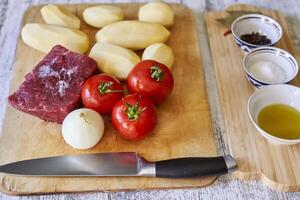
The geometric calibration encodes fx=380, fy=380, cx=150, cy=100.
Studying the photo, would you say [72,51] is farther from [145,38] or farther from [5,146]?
[5,146]

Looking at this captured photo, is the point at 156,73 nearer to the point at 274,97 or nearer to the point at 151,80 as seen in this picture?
the point at 151,80

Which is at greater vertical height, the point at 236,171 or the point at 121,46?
the point at 121,46

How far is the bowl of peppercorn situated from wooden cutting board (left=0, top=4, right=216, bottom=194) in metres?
0.17

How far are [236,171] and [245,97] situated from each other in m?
0.25

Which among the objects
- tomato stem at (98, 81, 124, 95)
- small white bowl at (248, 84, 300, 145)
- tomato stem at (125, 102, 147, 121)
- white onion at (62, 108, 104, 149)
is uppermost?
tomato stem at (98, 81, 124, 95)

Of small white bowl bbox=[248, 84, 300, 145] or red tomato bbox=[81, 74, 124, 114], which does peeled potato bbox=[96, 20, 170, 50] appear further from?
small white bowl bbox=[248, 84, 300, 145]

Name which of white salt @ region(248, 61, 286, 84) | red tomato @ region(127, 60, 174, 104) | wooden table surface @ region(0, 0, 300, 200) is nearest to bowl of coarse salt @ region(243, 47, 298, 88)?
white salt @ region(248, 61, 286, 84)

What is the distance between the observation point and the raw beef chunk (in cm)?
98

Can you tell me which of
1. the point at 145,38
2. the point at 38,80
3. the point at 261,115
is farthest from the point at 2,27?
the point at 261,115

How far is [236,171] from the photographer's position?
0.92 meters

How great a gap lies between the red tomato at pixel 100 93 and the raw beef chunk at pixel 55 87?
4 centimetres

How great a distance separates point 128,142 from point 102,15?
1.51 feet

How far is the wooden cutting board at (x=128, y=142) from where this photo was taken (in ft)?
2.94

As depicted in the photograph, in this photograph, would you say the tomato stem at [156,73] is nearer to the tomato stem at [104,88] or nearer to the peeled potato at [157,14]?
the tomato stem at [104,88]
